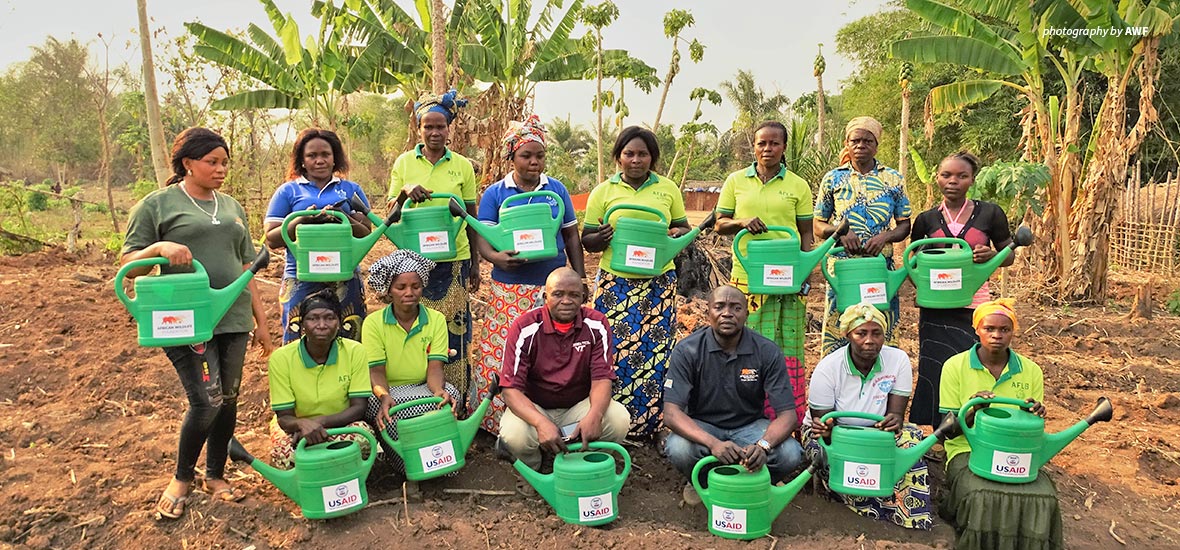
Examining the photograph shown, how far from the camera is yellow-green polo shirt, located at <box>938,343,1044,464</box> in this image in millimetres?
2955

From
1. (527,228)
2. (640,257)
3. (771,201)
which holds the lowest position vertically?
(640,257)

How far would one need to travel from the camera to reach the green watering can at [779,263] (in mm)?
3217

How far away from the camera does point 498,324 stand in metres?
3.48

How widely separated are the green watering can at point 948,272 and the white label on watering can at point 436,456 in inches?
83.1

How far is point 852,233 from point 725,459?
131 centimetres

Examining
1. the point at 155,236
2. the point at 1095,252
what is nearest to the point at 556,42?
the point at 1095,252

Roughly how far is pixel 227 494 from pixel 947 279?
308 cm

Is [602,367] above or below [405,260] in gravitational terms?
below

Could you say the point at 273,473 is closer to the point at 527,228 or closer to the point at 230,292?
the point at 230,292

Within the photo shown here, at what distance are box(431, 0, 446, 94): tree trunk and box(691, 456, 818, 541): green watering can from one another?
21.5 feet

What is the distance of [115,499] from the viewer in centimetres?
297

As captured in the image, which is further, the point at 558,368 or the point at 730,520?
the point at 558,368

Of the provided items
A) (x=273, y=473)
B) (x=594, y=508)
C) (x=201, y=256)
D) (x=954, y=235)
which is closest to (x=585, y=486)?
(x=594, y=508)

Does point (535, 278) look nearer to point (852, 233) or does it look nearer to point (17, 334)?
point (852, 233)
